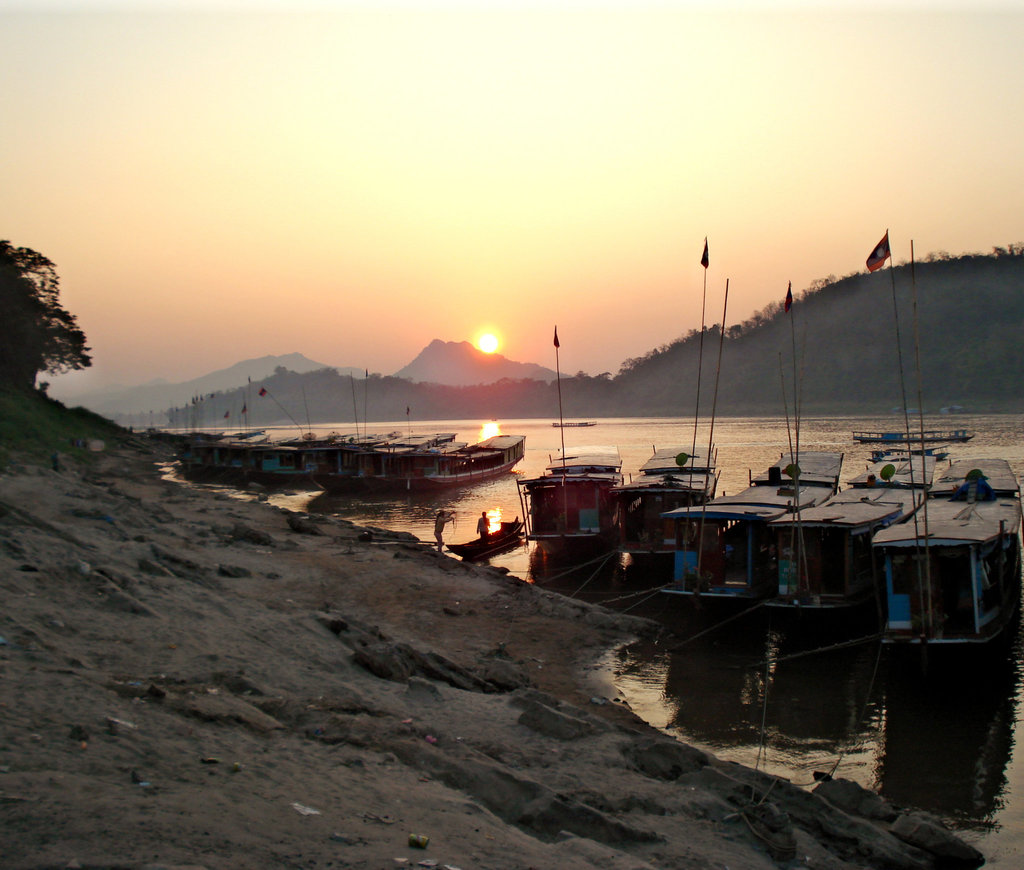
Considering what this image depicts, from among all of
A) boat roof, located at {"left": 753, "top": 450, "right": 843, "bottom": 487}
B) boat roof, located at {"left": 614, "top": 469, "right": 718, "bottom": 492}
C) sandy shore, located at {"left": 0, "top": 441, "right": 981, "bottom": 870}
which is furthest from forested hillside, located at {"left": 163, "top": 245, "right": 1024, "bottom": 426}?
sandy shore, located at {"left": 0, "top": 441, "right": 981, "bottom": 870}

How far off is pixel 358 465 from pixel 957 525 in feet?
125

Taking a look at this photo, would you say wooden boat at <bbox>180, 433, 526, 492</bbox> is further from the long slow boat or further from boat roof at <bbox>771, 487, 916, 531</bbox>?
the long slow boat

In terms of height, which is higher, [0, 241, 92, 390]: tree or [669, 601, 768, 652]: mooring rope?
[0, 241, 92, 390]: tree

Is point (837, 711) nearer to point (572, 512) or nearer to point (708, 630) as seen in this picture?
point (708, 630)

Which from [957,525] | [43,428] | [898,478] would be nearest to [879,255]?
[957,525]

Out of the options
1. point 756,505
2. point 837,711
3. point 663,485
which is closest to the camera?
point 837,711

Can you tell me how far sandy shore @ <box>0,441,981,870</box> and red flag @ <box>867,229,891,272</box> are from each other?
30.5 ft

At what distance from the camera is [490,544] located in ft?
78.4

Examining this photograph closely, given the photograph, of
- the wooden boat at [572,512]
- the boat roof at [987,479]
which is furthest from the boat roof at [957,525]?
the wooden boat at [572,512]

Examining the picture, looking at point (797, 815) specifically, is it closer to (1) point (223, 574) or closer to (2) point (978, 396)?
(1) point (223, 574)

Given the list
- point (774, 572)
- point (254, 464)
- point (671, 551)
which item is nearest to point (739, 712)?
point (774, 572)

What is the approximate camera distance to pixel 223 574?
48.7ft

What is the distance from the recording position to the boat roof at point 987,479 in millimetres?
19469

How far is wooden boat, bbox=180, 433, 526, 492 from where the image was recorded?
154 feet
